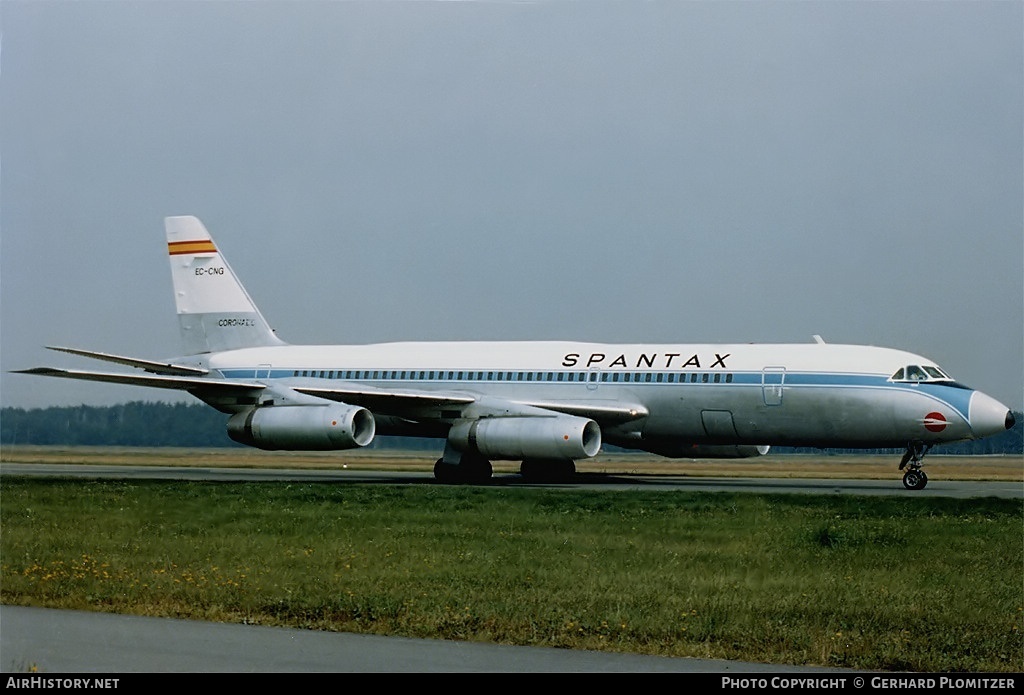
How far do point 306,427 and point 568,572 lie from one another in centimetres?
1884

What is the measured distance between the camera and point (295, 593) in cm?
1246

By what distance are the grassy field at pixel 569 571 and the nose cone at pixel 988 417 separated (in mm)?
6181

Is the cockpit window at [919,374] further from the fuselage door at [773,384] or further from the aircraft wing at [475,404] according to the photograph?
the aircraft wing at [475,404]

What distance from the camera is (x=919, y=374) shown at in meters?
29.5

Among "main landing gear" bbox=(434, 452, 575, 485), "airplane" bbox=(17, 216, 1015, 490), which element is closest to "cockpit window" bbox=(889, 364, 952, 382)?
"airplane" bbox=(17, 216, 1015, 490)

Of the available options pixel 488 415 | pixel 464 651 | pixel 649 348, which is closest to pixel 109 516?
pixel 464 651

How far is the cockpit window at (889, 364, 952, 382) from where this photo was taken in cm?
2941

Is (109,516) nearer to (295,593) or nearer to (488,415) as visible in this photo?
(295,593)

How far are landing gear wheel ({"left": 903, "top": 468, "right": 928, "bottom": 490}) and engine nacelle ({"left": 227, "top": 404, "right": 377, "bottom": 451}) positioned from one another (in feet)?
42.6

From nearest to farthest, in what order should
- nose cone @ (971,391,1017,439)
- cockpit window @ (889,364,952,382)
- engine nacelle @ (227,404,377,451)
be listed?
nose cone @ (971,391,1017,439) < cockpit window @ (889,364,952,382) < engine nacelle @ (227,404,377,451)

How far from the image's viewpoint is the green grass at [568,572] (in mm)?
10578

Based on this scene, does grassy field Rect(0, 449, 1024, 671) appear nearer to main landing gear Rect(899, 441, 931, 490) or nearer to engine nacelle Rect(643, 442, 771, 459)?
main landing gear Rect(899, 441, 931, 490)

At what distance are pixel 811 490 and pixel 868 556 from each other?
14.1 m

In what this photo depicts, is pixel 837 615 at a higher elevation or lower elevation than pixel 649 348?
lower
